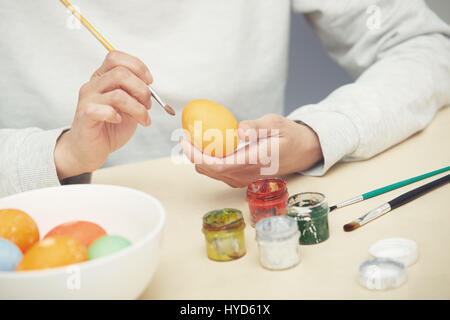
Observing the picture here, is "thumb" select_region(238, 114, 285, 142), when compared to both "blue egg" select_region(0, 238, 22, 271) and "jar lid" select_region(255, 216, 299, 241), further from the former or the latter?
"blue egg" select_region(0, 238, 22, 271)

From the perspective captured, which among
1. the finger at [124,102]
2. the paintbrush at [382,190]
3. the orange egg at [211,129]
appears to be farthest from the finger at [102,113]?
the paintbrush at [382,190]

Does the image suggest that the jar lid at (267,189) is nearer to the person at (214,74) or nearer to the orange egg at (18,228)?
the person at (214,74)

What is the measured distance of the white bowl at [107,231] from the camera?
1.50 ft

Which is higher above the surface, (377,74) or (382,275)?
(377,74)

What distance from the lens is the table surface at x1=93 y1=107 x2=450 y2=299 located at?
1.79 ft

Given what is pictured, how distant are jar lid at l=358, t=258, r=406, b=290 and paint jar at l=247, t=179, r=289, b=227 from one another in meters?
0.19

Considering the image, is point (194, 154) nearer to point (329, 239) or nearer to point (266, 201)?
point (266, 201)

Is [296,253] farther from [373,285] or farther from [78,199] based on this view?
[78,199]

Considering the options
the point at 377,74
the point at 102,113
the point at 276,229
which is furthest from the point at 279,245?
the point at 377,74

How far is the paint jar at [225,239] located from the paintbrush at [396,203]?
0.15 metres

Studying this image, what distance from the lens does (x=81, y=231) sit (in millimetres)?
570

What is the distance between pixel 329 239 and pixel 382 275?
132 mm

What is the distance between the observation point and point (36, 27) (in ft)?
3.94

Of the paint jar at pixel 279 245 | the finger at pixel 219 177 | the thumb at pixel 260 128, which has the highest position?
the thumb at pixel 260 128
